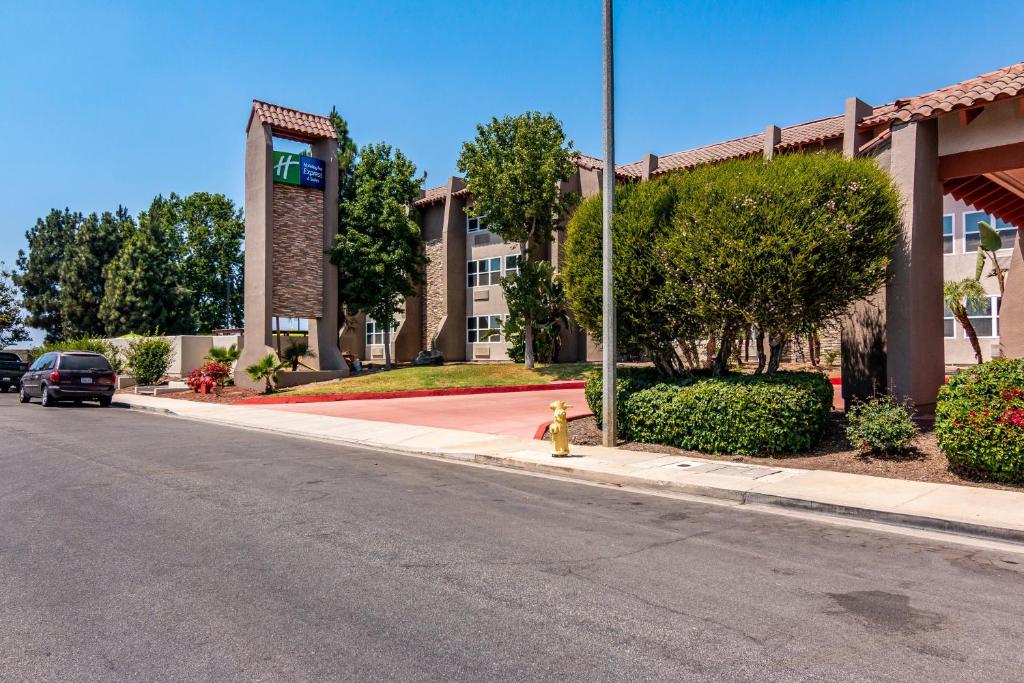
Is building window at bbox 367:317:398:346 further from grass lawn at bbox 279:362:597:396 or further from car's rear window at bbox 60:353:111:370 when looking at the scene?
car's rear window at bbox 60:353:111:370

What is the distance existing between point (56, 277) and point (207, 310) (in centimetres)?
1183

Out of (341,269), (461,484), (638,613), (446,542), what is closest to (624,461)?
(461,484)

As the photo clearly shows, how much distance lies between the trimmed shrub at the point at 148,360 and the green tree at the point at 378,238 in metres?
8.24

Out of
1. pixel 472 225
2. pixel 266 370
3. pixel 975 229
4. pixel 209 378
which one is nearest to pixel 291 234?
pixel 266 370

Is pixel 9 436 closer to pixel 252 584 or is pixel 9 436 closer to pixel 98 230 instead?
pixel 252 584

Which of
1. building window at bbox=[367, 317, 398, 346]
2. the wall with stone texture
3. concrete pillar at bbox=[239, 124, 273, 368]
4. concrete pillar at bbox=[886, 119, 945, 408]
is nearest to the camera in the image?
concrete pillar at bbox=[886, 119, 945, 408]

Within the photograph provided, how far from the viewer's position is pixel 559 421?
→ 1145cm

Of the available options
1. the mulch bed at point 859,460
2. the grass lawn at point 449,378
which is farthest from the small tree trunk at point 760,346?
the grass lawn at point 449,378

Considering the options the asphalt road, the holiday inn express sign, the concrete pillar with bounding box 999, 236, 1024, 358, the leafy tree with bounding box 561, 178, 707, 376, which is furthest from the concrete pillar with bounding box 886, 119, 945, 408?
the holiday inn express sign

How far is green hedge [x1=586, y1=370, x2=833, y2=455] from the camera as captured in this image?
35.5 feet

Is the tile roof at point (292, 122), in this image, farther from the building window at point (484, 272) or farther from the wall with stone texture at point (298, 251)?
the building window at point (484, 272)

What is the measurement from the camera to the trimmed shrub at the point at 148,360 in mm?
30719

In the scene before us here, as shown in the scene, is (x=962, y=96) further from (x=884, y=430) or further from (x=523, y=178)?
(x=523, y=178)

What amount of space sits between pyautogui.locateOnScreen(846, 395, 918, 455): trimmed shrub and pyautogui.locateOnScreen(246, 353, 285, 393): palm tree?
70.9 feet
